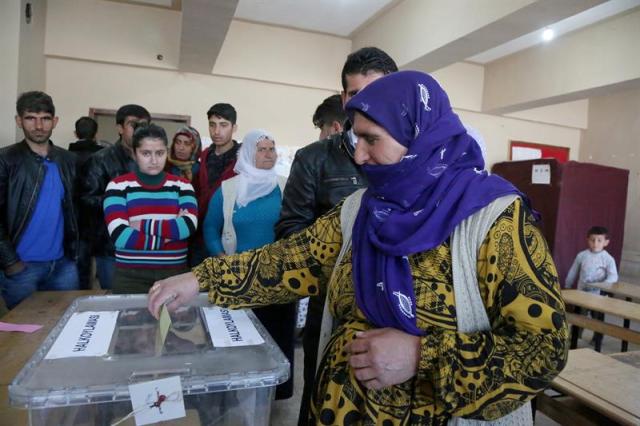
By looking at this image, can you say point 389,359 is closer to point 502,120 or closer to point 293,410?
point 293,410

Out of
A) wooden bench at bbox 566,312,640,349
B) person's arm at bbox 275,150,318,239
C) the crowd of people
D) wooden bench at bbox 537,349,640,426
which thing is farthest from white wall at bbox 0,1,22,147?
wooden bench at bbox 566,312,640,349

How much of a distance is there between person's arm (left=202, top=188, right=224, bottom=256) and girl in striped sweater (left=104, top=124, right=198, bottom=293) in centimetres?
A: 21

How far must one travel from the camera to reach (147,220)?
1.99 metres

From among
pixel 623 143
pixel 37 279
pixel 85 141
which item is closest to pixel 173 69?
pixel 85 141

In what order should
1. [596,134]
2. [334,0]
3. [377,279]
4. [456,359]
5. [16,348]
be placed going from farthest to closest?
[596,134]
[334,0]
[16,348]
[377,279]
[456,359]

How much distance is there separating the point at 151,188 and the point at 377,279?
1.52m

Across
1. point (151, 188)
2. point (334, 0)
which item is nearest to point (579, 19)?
point (334, 0)

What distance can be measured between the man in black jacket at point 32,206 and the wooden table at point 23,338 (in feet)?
1.40

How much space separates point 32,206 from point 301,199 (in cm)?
159

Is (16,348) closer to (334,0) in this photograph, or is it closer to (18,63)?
(18,63)

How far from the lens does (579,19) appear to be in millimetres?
4820

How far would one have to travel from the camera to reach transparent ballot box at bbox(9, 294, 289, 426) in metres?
0.68

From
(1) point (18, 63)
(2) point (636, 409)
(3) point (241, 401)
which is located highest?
(1) point (18, 63)

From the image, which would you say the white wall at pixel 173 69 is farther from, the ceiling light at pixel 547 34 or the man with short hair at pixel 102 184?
the man with short hair at pixel 102 184
